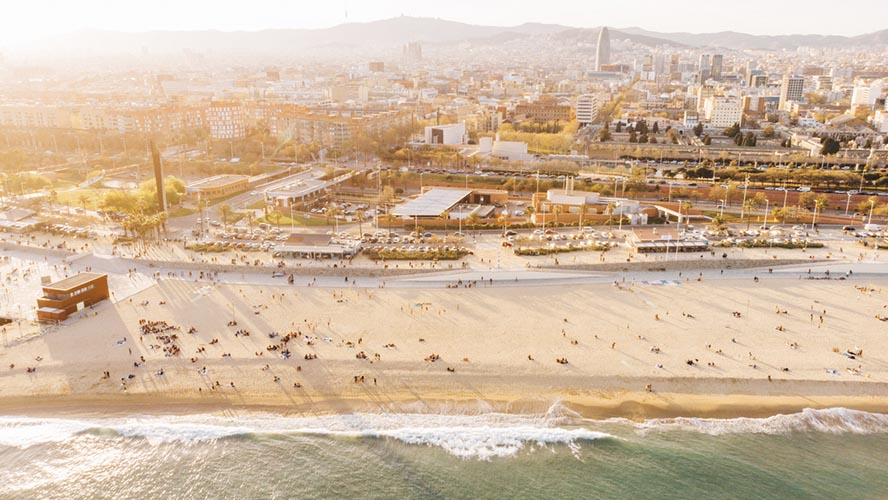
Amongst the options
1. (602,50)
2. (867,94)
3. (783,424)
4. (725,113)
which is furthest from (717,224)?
(602,50)

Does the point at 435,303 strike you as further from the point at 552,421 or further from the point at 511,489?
the point at 511,489

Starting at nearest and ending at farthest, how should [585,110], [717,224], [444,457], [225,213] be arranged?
[444,457], [717,224], [225,213], [585,110]

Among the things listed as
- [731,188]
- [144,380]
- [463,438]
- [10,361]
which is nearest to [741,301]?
[463,438]

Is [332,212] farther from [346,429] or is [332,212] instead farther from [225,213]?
[346,429]

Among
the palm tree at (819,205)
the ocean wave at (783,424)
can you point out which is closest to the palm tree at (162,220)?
the ocean wave at (783,424)

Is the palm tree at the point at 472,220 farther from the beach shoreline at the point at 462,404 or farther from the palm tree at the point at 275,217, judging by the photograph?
the beach shoreline at the point at 462,404

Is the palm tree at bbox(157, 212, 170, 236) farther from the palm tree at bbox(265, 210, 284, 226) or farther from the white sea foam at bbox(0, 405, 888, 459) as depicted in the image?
the white sea foam at bbox(0, 405, 888, 459)
